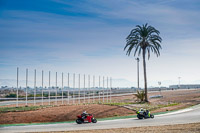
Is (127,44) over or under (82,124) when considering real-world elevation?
over

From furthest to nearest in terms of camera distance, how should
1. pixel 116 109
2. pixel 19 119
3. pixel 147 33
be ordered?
pixel 147 33 → pixel 116 109 → pixel 19 119

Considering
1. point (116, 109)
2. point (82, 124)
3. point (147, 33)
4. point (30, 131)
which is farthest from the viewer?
point (147, 33)

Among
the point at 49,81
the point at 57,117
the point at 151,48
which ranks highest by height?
the point at 151,48

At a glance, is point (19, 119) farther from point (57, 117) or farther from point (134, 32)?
point (134, 32)

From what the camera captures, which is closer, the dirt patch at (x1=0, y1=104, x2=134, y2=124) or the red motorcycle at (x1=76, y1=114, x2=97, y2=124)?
the red motorcycle at (x1=76, y1=114, x2=97, y2=124)

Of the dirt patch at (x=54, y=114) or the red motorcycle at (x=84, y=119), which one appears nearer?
A: the red motorcycle at (x=84, y=119)

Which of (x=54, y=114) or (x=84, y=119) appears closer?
(x=84, y=119)

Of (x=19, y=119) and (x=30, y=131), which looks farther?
(x=19, y=119)

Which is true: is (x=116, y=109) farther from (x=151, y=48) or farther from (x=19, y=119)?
(x=151, y=48)

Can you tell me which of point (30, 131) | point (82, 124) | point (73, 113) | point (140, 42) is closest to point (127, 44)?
point (140, 42)

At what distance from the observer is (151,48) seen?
55.4 meters

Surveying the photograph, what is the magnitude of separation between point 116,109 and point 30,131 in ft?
60.4

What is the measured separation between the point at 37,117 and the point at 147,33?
97.8 ft

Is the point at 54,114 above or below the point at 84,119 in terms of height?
below
